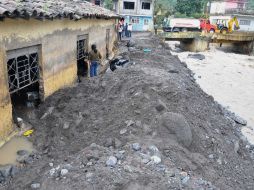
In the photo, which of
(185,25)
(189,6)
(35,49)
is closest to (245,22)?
(189,6)

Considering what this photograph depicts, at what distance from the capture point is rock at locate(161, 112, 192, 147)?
7027 mm

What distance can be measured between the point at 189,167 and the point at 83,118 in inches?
146

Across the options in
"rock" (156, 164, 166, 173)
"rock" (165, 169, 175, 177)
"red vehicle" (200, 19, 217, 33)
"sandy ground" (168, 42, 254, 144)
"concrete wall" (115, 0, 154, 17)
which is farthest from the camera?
"concrete wall" (115, 0, 154, 17)

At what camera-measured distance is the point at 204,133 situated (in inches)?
323

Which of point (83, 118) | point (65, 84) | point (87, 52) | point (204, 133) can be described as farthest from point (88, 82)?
point (204, 133)

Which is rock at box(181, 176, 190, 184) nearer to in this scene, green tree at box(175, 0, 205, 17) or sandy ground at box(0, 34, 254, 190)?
sandy ground at box(0, 34, 254, 190)

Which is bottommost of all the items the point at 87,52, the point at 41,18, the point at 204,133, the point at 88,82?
the point at 204,133

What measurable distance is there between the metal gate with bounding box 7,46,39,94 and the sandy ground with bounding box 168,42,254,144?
27.5ft

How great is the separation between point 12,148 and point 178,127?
418 centimetres

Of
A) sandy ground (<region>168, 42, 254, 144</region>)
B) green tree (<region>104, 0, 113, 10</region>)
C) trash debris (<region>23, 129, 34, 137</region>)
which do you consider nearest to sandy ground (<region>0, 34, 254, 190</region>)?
trash debris (<region>23, 129, 34, 137</region>)

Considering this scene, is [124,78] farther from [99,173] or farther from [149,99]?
[99,173]

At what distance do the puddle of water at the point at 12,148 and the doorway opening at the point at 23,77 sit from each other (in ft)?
3.24

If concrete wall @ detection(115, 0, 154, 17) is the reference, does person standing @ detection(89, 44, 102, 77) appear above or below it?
below

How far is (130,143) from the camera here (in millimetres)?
6254
